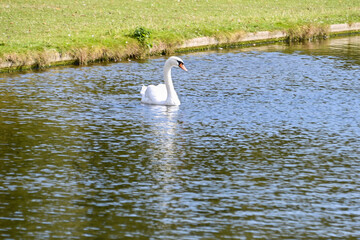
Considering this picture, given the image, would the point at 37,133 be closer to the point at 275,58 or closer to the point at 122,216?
the point at 122,216

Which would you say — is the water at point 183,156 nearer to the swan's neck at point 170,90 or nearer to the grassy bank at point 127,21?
the swan's neck at point 170,90

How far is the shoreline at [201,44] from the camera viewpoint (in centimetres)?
3125

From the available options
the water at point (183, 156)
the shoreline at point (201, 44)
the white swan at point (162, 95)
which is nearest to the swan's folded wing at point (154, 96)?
the white swan at point (162, 95)

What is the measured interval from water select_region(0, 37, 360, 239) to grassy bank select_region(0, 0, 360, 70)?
3.18 m

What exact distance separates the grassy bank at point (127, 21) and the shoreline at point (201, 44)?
0.31 feet

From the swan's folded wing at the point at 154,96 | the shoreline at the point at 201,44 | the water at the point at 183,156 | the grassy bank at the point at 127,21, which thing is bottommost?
the water at the point at 183,156

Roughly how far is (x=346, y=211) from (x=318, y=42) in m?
29.5

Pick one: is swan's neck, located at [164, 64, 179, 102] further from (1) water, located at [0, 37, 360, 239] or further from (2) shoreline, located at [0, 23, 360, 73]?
(2) shoreline, located at [0, 23, 360, 73]

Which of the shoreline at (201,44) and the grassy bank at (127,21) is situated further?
the grassy bank at (127,21)

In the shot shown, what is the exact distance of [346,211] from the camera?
13.9m

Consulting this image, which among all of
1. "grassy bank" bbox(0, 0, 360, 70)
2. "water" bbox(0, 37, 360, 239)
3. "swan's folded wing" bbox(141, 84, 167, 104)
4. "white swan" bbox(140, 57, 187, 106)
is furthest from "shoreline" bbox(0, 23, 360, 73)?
"swan's folded wing" bbox(141, 84, 167, 104)

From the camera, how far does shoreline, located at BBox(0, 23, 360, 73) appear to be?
103 feet

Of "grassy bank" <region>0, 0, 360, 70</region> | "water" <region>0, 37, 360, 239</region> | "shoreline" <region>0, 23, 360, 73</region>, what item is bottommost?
"water" <region>0, 37, 360, 239</region>

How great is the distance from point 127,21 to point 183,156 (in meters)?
26.1
